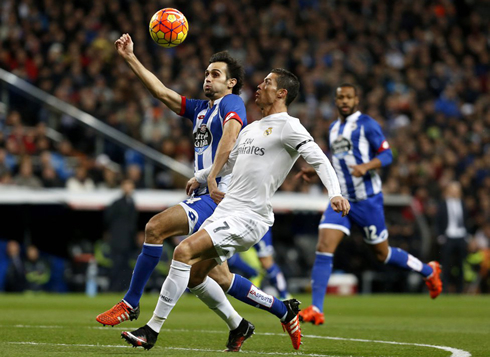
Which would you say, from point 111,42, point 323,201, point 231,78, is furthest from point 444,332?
point 111,42

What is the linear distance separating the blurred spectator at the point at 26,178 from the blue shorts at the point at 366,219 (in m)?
8.38

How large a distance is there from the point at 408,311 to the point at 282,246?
636 centimetres

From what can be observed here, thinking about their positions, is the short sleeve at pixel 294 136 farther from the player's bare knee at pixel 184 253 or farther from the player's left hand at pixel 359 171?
the player's left hand at pixel 359 171

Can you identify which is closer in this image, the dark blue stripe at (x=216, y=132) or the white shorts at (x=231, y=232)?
the white shorts at (x=231, y=232)

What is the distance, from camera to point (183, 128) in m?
20.4

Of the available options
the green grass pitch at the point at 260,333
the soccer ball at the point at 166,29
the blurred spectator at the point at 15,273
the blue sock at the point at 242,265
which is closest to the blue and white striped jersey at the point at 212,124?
the soccer ball at the point at 166,29

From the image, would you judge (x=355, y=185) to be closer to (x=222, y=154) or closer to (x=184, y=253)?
(x=222, y=154)

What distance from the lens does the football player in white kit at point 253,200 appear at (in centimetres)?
638

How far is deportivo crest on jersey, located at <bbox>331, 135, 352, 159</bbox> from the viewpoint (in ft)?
33.6

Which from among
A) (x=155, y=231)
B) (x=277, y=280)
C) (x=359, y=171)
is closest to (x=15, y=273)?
(x=277, y=280)

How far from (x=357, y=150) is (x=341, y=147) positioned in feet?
0.63

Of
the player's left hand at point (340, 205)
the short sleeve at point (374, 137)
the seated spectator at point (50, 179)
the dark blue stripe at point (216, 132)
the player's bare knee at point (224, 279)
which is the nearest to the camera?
the player's left hand at point (340, 205)

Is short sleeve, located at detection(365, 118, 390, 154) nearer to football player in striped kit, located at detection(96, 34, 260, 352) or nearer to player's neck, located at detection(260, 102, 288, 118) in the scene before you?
football player in striped kit, located at detection(96, 34, 260, 352)

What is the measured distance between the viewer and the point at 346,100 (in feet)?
33.7
